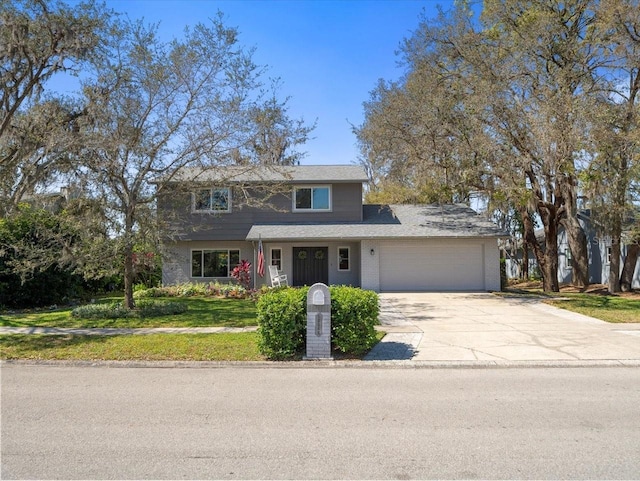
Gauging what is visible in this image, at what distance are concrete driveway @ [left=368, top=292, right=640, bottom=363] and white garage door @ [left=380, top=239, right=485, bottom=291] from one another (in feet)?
17.3

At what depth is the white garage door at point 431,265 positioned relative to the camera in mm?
21938

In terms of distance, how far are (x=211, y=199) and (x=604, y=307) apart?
44.6ft

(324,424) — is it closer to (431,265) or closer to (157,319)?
(157,319)

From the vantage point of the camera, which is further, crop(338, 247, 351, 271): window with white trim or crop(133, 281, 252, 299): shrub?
crop(338, 247, 351, 271): window with white trim

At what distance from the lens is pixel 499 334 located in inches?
430

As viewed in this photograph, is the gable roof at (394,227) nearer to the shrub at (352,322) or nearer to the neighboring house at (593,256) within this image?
the neighboring house at (593,256)

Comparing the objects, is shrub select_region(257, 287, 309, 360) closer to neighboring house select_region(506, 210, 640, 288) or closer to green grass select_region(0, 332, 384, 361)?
green grass select_region(0, 332, 384, 361)

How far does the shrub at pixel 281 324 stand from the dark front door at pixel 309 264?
1432 centimetres

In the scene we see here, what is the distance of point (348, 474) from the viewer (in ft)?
13.1

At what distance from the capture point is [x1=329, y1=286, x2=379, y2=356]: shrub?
8.70 meters

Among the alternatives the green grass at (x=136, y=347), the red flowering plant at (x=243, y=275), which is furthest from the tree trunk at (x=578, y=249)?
the green grass at (x=136, y=347)

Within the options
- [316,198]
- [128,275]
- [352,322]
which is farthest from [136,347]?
[316,198]

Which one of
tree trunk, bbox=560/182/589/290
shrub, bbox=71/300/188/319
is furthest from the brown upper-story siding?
tree trunk, bbox=560/182/589/290

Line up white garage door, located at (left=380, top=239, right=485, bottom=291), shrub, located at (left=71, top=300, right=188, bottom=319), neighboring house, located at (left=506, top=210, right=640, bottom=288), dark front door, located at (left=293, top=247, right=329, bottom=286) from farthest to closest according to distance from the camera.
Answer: neighboring house, located at (left=506, top=210, right=640, bottom=288), dark front door, located at (left=293, top=247, right=329, bottom=286), white garage door, located at (left=380, top=239, right=485, bottom=291), shrub, located at (left=71, top=300, right=188, bottom=319)
